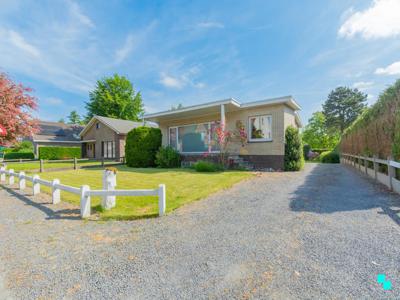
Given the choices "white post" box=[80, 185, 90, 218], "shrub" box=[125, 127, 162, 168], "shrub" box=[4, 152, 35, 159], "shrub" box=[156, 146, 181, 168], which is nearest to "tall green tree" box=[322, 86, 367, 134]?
"shrub" box=[156, 146, 181, 168]

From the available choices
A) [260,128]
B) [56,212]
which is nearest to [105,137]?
[260,128]

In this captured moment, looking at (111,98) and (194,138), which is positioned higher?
(111,98)

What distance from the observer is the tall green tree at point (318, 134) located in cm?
3166

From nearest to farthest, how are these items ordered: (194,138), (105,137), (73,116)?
1. (194,138)
2. (105,137)
3. (73,116)

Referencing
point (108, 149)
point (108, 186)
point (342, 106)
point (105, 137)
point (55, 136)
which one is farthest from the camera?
point (342, 106)

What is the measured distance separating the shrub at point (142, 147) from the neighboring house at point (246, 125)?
4.32ft

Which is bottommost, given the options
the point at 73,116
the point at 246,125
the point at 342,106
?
the point at 246,125

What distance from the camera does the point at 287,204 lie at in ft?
13.8

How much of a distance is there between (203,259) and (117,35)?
40.2 ft

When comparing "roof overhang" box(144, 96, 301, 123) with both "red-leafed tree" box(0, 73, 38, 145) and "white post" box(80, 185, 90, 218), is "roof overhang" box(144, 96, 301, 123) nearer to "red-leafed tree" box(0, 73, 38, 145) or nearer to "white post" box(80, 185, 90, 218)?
"red-leafed tree" box(0, 73, 38, 145)

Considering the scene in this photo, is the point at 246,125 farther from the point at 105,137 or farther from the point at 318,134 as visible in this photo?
the point at 318,134

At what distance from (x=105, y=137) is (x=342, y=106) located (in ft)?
129

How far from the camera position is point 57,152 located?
77.5ft

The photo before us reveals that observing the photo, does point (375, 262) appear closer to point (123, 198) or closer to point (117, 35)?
point (123, 198)
